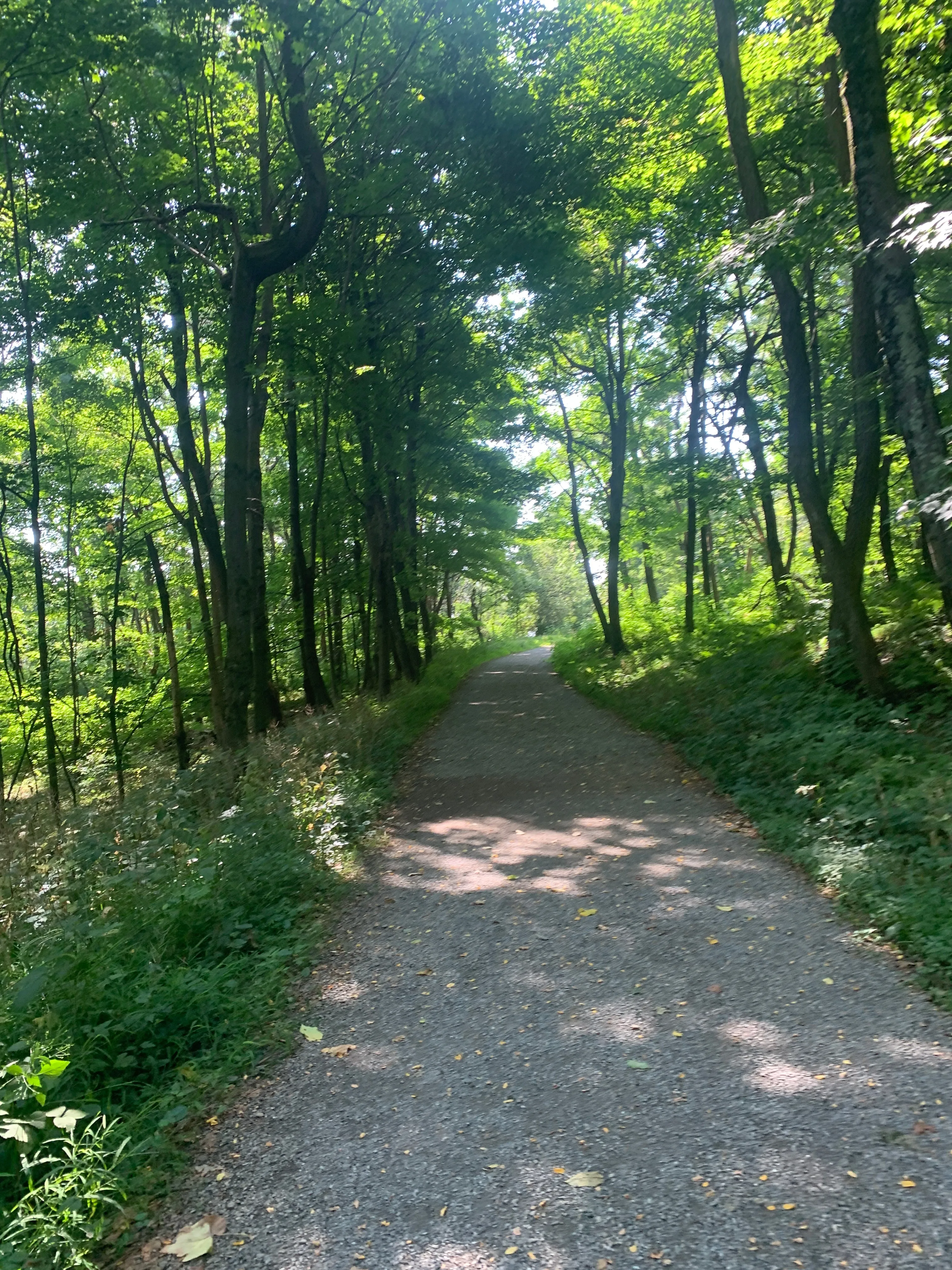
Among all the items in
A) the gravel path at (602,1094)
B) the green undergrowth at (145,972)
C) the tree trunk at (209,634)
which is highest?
the tree trunk at (209,634)

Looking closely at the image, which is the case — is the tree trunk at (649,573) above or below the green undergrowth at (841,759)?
above

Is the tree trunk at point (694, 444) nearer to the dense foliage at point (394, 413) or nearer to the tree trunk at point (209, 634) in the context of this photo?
Answer: the dense foliage at point (394, 413)

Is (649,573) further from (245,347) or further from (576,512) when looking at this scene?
(245,347)

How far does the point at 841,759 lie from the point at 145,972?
19.3 feet

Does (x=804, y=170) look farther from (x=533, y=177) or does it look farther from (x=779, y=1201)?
(x=779, y=1201)

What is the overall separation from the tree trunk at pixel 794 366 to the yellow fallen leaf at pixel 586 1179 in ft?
22.9

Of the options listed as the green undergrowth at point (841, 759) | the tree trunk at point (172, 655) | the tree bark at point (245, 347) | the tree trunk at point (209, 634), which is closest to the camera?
the green undergrowth at point (841, 759)

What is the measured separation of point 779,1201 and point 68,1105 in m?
2.85

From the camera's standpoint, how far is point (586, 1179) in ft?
9.29

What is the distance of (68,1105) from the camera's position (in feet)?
10.8

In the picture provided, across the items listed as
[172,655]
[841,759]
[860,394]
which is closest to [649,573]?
[172,655]

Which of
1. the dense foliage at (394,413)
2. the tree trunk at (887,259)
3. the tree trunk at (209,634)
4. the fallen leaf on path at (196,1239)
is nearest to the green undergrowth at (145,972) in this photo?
the dense foliage at (394,413)

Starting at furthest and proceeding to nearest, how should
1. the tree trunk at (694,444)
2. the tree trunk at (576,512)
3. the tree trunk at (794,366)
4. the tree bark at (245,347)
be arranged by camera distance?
the tree trunk at (576,512) → the tree trunk at (694,444) → the tree trunk at (794,366) → the tree bark at (245,347)

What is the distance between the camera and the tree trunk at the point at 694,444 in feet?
52.1
